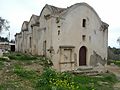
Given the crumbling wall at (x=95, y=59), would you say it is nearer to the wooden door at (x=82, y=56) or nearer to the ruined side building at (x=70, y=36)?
the ruined side building at (x=70, y=36)

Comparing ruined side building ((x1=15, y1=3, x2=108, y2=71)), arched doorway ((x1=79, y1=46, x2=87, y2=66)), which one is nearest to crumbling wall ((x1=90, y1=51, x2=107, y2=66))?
ruined side building ((x1=15, y1=3, x2=108, y2=71))

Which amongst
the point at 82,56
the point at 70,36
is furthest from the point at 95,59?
the point at 70,36

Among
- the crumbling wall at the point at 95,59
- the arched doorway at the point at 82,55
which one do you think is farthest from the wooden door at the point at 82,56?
the crumbling wall at the point at 95,59

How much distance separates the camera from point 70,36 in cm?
2097

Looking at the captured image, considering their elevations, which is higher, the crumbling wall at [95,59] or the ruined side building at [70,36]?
the ruined side building at [70,36]

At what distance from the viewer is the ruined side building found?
20156 millimetres

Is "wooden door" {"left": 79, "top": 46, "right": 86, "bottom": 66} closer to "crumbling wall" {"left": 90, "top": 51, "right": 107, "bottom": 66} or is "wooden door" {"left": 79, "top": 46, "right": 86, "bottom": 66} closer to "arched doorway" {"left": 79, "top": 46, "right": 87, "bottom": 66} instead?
"arched doorway" {"left": 79, "top": 46, "right": 87, "bottom": 66}

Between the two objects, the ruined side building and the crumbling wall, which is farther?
the crumbling wall

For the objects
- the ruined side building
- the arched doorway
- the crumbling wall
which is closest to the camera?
the ruined side building

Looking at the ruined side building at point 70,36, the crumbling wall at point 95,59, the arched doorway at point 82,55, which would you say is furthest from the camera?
the crumbling wall at point 95,59

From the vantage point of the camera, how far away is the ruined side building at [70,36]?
20156 millimetres

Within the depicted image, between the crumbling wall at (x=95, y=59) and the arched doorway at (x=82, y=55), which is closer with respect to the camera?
the arched doorway at (x=82, y=55)

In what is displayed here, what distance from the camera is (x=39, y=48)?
2288 cm

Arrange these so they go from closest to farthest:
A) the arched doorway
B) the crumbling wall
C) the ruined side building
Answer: the ruined side building
the arched doorway
the crumbling wall
